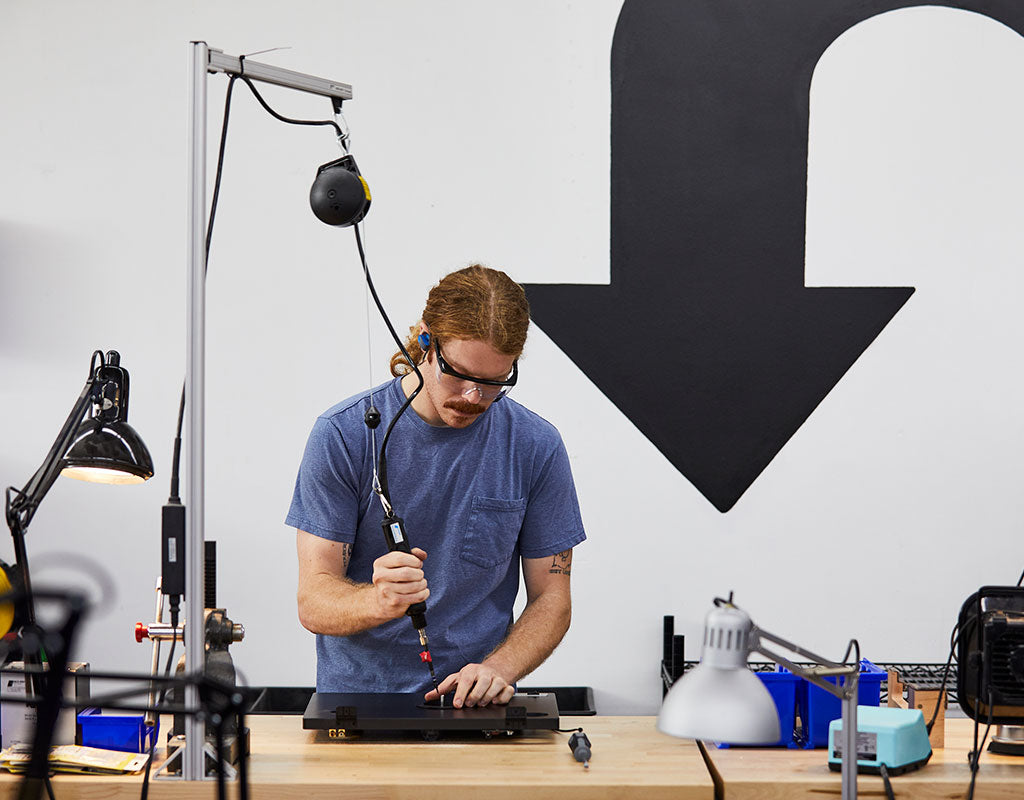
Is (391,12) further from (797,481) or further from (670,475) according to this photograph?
(797,481)

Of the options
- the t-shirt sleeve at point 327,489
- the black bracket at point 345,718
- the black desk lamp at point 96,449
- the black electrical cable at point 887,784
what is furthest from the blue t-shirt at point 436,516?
the black electrical cable at point 887,784

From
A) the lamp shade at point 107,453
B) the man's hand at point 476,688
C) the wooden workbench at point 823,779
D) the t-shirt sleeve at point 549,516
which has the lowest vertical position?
the wooden workbench at point 823,779

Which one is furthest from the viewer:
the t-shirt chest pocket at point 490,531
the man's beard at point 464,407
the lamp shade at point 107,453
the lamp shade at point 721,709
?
the t-shirt chest pocket at point 490,531

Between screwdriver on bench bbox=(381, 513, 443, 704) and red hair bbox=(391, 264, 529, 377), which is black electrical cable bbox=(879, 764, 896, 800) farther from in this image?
red hair bbox=(391, 264, 529, 377)

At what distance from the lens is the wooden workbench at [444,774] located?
4.88 feet

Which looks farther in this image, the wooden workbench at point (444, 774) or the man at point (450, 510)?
the man at point (450, 510)

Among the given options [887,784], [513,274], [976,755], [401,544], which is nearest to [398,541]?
[401,544]

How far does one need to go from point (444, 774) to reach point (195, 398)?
2.21 ft

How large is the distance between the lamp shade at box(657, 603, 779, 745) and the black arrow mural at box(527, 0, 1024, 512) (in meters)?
1.68

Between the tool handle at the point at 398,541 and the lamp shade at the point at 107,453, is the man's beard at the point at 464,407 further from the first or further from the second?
the lamp shade at the point at 107,453

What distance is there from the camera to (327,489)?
1883 mm

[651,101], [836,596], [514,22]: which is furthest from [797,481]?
[514,22]

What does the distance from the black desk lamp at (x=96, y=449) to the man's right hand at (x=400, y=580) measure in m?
0.42

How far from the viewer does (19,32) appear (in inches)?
111
